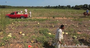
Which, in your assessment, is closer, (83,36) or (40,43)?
(40,43)

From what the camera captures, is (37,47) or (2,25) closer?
(37,47)

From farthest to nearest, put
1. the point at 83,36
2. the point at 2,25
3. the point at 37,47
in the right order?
the point at 2,25
the point at 83,36
the point at 37,47

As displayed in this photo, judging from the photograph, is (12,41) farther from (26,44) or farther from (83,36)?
(83,36)

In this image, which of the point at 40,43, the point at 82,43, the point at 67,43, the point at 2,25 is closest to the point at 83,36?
the point at 82,43

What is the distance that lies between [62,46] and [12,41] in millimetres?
2606

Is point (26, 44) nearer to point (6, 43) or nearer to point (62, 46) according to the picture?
point (6, 43)

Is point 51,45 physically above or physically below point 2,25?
below

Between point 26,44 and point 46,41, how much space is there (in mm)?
1045

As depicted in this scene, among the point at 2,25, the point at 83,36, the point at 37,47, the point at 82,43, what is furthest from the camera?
the point at 2,25

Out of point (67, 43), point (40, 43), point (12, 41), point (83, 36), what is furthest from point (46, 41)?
point (83, 36)

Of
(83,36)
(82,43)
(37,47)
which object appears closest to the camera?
(37,47)

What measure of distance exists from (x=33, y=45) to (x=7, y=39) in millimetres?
1468

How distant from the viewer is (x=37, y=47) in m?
5.14

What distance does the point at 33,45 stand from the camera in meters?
5.23
